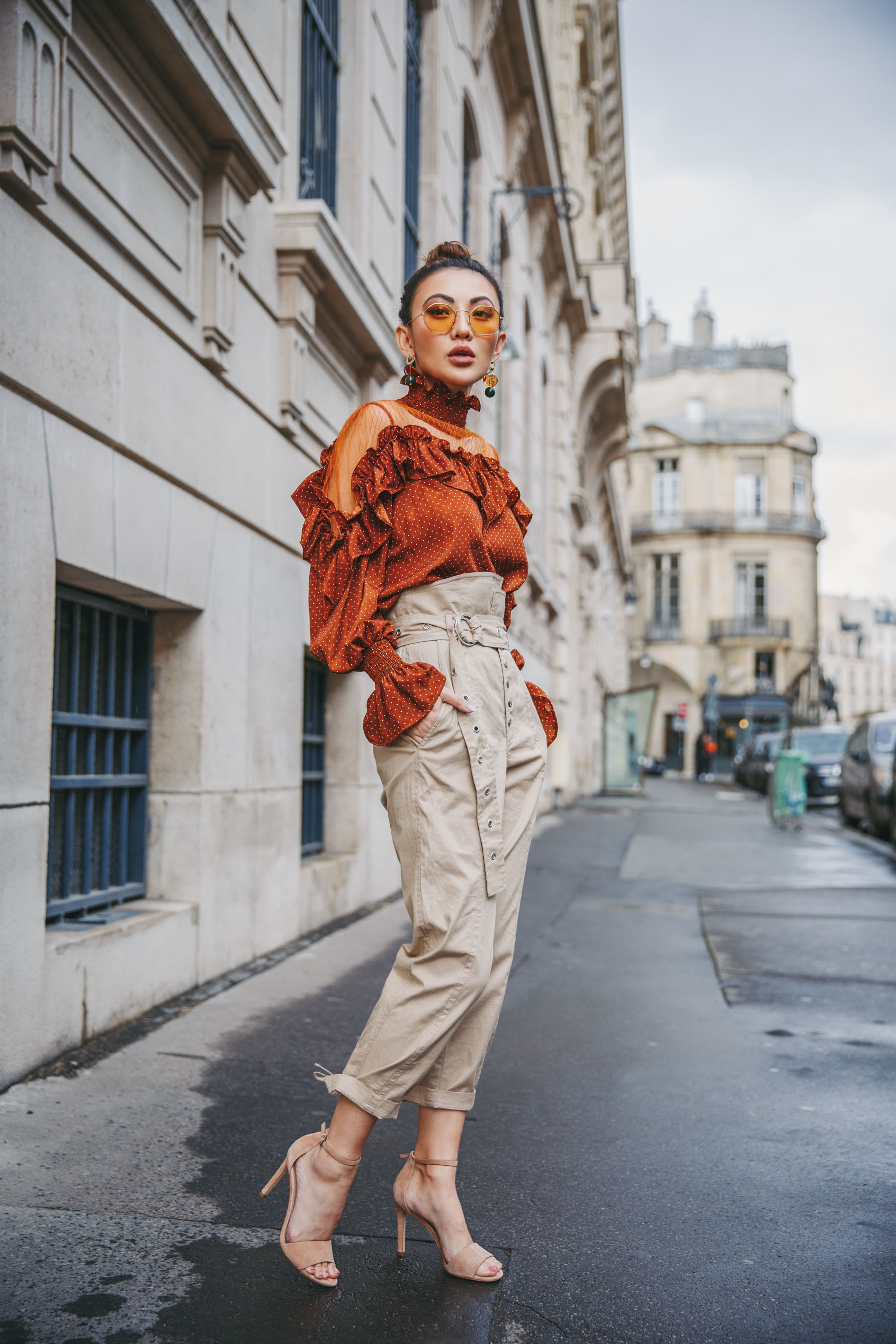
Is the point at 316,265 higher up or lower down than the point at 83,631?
higher up

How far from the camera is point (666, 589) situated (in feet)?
191

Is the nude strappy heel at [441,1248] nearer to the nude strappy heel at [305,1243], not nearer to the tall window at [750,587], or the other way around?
the nude strappy heel at [305,1243]

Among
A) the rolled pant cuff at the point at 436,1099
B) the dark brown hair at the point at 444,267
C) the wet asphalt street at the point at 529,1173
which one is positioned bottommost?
the wet asphalt street at the point at 529,1173

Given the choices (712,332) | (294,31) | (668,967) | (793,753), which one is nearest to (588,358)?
(793,753)

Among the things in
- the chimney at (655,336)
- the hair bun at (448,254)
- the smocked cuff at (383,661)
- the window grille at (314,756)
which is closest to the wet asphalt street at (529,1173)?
the smocked cuff at (383,661)

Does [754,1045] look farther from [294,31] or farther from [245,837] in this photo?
[294,31]

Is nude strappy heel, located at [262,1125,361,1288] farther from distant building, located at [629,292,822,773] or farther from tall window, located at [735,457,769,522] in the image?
tall window, located at [735,457,769,522]

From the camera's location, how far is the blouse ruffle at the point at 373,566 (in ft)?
7.24

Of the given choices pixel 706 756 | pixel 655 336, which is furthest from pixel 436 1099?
pixel 655 336

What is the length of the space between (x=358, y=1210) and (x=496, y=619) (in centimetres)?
135

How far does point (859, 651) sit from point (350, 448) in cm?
11590

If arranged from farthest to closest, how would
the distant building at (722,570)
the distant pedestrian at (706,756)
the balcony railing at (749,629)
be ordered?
the distant building at (722,570) → the balcony railing at (749,629) → the distant pedestrian at (706,756)

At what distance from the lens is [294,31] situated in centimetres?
636

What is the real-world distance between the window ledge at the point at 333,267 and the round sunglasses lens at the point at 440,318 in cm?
379
